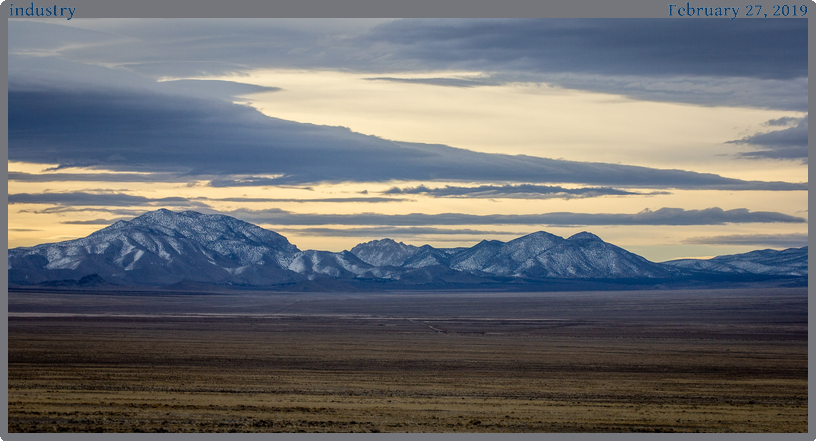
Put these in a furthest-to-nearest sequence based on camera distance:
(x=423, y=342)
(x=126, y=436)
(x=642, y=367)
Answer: (x=423, y=342) → (x=642, y=367) → (x=126, y=436)

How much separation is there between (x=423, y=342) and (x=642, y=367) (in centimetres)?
2235

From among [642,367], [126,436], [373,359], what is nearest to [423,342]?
[373,359]

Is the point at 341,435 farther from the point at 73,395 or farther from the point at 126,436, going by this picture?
the point at 73,395

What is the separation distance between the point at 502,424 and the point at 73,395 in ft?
57.0

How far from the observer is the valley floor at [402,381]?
28.0 metres

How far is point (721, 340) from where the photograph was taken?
69500 mm

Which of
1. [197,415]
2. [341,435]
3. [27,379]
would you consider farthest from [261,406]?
[27,379]

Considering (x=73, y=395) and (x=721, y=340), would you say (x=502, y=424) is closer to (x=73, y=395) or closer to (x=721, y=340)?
(x=73, y=395)

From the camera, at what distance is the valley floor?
27969mm

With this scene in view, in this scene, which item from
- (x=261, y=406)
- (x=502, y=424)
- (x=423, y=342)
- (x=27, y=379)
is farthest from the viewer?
(x=423, y=342)

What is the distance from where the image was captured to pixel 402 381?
129 ft

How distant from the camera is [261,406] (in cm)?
3073

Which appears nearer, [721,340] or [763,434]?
[763,434]

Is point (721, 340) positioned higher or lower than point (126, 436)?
lower
